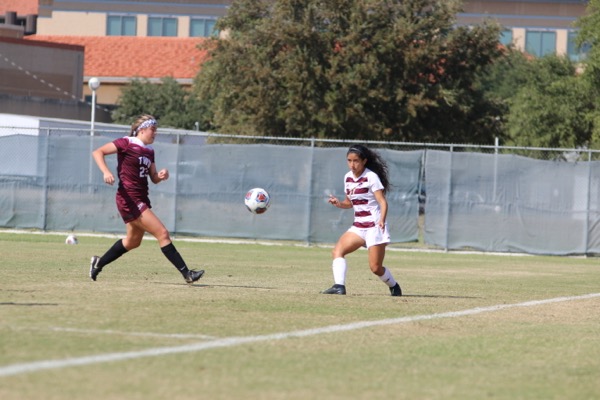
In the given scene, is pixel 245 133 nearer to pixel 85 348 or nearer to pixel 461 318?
pixel 461 318

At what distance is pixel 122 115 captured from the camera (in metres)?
69.6

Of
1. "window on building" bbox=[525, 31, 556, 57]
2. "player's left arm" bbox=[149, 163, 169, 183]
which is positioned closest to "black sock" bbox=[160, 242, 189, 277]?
"player's left arm" bbox=[149, 163, 169, 183]

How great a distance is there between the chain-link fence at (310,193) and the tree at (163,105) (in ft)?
145

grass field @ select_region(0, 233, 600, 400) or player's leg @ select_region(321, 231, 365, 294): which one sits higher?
player's leg @ select_region(321, 231, 365, 294)

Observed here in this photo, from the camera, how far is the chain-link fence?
26.1 m

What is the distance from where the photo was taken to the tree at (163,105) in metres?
72.7

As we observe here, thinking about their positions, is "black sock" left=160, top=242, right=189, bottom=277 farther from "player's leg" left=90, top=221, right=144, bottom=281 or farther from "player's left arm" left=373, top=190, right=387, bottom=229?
"player's left arm" left=373, top=190, right=387, bottom=229

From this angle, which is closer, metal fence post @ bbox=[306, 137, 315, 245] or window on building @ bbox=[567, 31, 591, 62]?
metal fence post @ bbox=[306, 137, 315, 245]

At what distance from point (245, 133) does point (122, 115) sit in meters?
22.7

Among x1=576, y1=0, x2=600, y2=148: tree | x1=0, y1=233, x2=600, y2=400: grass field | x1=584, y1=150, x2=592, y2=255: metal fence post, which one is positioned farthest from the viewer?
x1=576, y1=0, x2=600, y2=148: tree

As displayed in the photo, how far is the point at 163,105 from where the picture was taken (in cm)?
7425

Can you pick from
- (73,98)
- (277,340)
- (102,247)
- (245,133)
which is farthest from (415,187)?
(73,98)

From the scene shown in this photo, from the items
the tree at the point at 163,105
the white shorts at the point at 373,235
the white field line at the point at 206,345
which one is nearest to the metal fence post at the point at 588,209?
the white shorts at the point at 373,235

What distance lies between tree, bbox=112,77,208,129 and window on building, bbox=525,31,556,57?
30.8 meters
